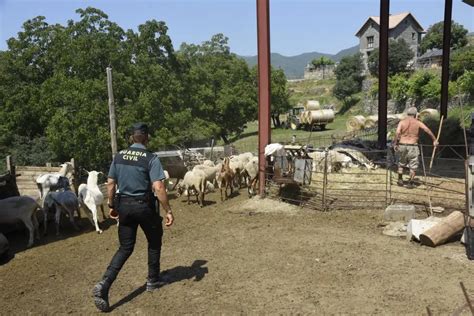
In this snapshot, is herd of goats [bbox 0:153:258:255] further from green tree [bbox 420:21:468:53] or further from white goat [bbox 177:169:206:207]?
green tree [bbox 420:21:468:53]

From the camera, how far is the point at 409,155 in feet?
30.6

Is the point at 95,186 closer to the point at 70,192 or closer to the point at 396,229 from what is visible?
the point at 70,192

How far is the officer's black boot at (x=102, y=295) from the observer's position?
476 centimetres

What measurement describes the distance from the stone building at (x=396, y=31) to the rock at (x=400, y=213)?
54.2 m

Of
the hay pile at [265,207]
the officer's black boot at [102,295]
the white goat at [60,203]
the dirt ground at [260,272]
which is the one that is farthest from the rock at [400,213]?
the white goat at [60,203]

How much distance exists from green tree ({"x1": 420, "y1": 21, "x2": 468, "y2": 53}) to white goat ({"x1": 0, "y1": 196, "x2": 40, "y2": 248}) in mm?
48988

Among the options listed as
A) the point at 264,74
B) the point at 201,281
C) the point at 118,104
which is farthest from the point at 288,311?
the point at 118,104

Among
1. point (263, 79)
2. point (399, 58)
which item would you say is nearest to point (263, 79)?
point (263, 79)

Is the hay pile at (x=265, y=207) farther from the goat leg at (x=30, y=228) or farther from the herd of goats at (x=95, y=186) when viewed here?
the goat leg at (x=30, y=228)

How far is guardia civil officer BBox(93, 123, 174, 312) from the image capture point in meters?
4.80

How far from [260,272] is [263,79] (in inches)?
213

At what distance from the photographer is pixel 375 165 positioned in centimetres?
1226

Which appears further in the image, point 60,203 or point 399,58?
point 399,58

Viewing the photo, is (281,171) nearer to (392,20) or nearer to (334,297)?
(334,297)
